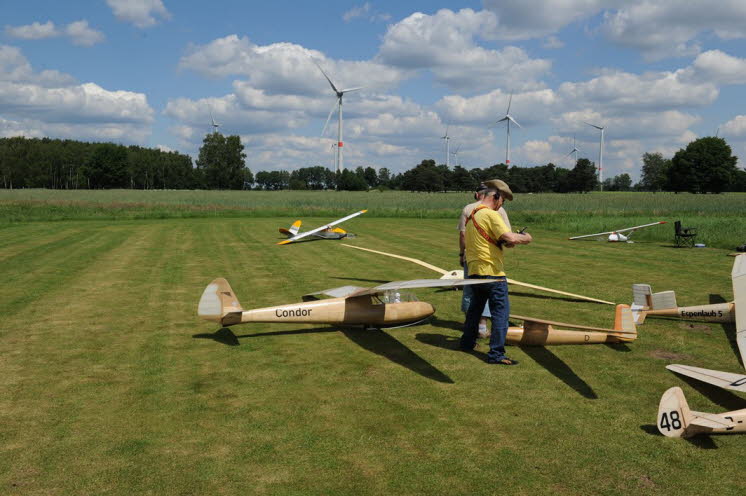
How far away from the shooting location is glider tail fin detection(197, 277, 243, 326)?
8.23 metres

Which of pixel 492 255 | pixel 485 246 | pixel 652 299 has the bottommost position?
pixel 652 299

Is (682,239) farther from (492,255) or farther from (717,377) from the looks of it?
(492,255)

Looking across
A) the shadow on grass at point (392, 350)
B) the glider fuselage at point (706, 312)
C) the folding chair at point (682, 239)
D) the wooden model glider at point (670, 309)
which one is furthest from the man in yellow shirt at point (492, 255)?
the folding chair at point (682, 239)

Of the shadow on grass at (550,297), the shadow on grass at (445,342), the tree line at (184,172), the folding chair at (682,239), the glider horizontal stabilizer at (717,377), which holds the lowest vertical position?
the shadow on grass at (445,342)

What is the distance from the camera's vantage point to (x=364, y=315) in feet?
29.8

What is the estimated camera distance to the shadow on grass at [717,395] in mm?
6059

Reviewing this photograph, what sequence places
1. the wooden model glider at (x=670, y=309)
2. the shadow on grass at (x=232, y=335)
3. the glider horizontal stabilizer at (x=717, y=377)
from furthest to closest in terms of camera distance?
the wooden model glider at (x=670, y=309) < the shadow on grass at (x=232, y=335) < the glider horizontal stabilizer at (x=717, y=377)

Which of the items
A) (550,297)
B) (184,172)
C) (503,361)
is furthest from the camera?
(184,172)

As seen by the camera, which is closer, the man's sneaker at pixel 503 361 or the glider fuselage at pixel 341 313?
the man's sneaker at pixel 503 361

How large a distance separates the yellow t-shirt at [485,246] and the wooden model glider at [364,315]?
2.41 ft

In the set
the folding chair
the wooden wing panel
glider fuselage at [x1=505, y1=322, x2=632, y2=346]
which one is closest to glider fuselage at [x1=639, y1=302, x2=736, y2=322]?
the wooden wing panel

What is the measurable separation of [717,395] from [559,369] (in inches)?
75.2

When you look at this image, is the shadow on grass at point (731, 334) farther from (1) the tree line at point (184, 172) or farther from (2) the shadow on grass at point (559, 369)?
(1) the tree line at point (184, 172)

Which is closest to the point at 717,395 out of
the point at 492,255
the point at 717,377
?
the point at 717,377
